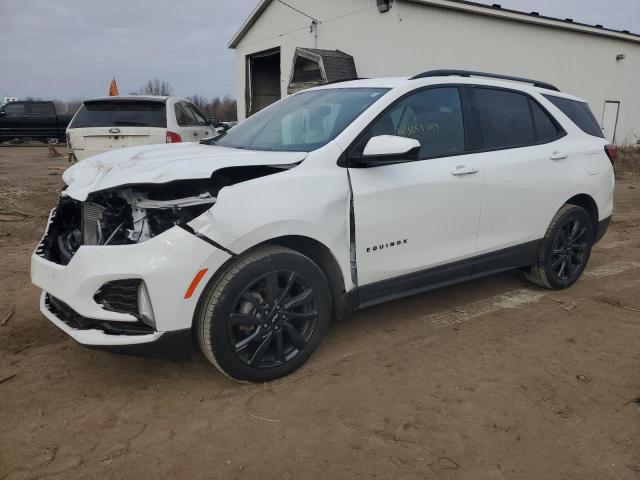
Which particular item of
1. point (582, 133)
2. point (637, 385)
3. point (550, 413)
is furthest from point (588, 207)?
point (550, 413)

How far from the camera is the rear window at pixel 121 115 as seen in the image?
296 inches

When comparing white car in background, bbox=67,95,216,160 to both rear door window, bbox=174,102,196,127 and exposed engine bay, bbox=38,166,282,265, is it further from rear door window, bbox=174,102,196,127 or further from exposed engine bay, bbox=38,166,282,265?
exposed engine bay, bbox=38,166,282,265

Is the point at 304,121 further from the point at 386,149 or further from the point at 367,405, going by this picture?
the point at 367,405

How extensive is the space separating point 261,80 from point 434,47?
9.01 m

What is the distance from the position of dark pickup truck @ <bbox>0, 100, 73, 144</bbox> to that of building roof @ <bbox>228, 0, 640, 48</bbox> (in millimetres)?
8010

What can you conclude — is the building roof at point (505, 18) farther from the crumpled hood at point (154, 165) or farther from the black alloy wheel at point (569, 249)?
the crumpled hood at point (154, 165)

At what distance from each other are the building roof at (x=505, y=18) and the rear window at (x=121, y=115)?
7670 millimetres

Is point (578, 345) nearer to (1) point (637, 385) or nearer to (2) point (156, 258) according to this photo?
(1) point (637, 385)

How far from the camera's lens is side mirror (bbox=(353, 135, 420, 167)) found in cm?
291

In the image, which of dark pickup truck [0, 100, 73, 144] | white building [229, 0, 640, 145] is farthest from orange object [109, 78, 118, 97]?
dark pickup truck [0, 100, 73, 144]

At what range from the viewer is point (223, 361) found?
8.99 ft

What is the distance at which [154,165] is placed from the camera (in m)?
2.76

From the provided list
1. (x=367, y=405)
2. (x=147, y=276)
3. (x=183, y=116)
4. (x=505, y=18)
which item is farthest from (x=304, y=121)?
(x=505, y=18)

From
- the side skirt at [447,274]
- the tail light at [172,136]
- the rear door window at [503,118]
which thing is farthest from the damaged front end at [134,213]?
the tail light at [172,136]
